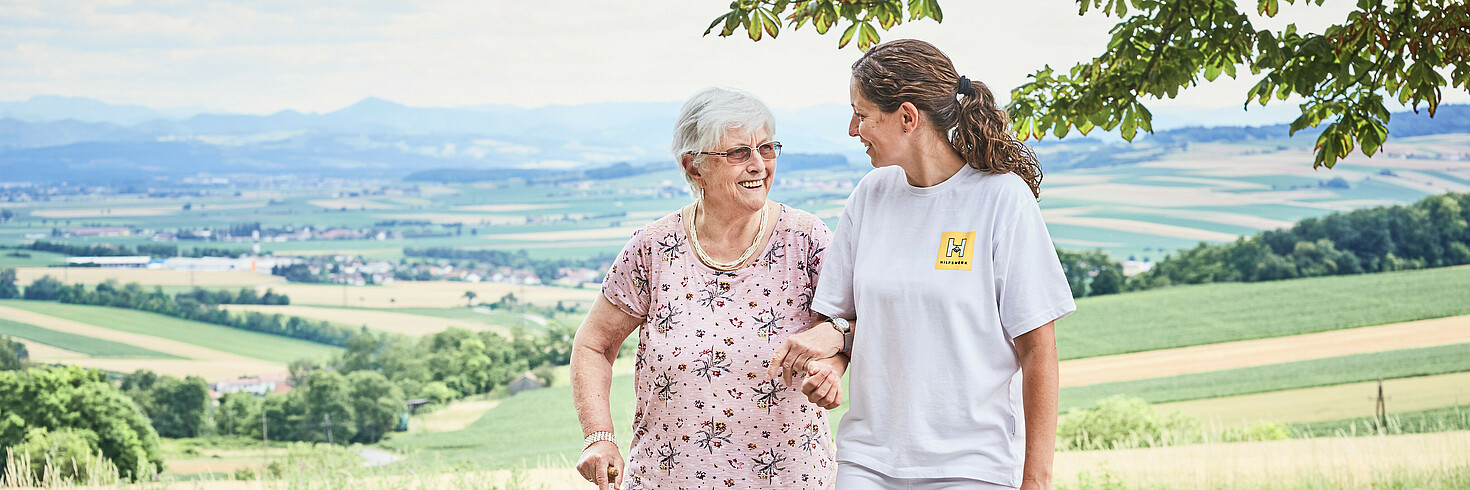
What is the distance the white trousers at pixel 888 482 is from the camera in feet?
5.69

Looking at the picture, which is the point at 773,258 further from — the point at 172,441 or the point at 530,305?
the point at 530,305

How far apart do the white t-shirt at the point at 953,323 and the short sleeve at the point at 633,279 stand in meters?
0.65

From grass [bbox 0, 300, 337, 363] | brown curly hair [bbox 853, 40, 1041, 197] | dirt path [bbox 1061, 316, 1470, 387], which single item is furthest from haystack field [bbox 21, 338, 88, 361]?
brown curly hair [bbox 853, 40, 1041, 197]

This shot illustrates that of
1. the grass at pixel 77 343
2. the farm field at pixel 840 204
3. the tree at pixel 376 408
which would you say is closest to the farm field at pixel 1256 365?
the tree at pixel 376 408

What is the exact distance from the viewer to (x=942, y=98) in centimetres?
178

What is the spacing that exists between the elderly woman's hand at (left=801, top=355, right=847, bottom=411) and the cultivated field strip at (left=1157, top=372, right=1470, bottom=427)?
2180 cm

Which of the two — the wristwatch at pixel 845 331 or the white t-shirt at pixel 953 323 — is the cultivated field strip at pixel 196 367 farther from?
the white t-shirt at pixel 953 323

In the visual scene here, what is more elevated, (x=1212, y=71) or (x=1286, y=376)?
(x=1212, y=71)

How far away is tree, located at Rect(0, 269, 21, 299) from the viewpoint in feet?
158

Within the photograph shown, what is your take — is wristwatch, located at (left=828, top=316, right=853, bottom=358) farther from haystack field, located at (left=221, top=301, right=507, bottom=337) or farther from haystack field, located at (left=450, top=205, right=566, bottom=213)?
haystack field, located at (left=450, top=205, right=566, bottom=213)

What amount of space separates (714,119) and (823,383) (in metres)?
0.61

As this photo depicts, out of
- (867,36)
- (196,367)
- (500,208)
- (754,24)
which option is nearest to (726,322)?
(754,24)

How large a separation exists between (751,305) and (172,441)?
37.8m

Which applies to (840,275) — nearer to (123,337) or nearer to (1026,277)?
(1026,277)
